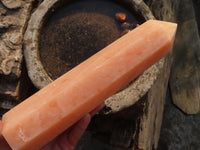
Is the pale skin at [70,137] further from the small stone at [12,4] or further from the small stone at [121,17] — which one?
the small stone at [12,4]

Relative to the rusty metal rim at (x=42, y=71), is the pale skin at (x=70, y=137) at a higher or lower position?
lower

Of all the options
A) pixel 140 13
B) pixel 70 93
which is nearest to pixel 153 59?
pixel 70 93

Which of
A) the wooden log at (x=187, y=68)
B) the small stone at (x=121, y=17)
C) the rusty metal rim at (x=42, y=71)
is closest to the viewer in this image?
the rusty metal rim at (x=42, y=71)

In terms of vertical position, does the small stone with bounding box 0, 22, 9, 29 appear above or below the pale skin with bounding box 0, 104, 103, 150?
above

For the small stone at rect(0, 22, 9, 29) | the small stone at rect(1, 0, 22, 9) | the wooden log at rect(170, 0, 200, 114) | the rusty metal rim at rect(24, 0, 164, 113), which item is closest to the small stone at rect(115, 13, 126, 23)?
the rusty metal rim at rect(24, 0, 164, 113)

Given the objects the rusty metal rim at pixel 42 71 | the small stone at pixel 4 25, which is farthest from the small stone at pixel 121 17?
the small stone at pixel 4 25

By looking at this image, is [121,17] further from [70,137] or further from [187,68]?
[70,137]

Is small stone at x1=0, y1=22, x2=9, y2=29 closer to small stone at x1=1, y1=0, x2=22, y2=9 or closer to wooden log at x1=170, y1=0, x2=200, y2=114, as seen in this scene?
small stone at x1=1, y1=0, x2=22, y2=9

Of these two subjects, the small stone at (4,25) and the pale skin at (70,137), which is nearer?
the pale skin at (70,137)

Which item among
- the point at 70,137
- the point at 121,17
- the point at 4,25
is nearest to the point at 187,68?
the point at 121,17
